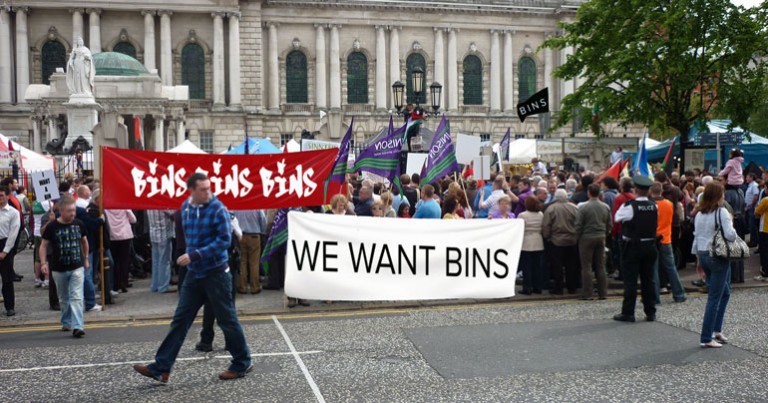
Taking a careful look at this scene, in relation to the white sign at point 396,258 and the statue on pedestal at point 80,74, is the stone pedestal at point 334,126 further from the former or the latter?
the statue on pedestal at point 80,74

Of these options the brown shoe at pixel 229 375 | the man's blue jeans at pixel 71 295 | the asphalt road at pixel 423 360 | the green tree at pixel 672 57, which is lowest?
the asphalt road at pixel 423 360

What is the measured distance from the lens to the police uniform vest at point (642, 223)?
1073cm

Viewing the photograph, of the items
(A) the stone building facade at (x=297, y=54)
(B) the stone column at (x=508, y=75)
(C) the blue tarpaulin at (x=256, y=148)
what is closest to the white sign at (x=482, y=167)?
(C) the blue tarpaulin at (x=256, y=148)

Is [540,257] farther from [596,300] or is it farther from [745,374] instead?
[745,374]

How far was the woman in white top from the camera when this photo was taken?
1317 cm

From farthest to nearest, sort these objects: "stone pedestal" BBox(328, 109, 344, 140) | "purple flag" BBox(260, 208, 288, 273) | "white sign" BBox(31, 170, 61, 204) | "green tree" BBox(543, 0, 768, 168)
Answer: "green tree" BBox(543, 0, 768, 168) < "stone pedestal" BBox(328, 109, 344, 140) < "white sign" BBox(31, 170, 61, 204) < "purple flag" BBox(260, 208, 288, 273)

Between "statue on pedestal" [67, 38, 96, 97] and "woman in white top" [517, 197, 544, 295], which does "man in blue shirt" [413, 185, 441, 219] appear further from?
"statue on pedestal" [67, 38, 96, 97]

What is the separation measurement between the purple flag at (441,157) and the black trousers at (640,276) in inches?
244

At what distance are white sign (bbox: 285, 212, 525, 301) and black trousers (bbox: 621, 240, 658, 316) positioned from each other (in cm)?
183

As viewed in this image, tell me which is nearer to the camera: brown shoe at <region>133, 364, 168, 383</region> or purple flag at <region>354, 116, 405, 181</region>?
brown shoe at <region>133, 364, 168, 383</region>

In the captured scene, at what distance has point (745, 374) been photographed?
798 centimetres

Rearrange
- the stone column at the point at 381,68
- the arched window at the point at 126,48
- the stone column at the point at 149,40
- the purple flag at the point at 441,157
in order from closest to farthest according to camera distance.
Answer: the purple flag at the point at 441,157
the stone column at the point at 149,40
the arched window at the point at 126,48
the stone column at the point at 381,68

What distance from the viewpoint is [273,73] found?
6041 centimetres

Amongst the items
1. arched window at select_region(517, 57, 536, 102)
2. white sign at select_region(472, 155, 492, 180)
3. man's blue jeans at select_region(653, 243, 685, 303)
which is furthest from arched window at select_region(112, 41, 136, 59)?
man's blue jeans at select_region(653, 243, 685, 303)
